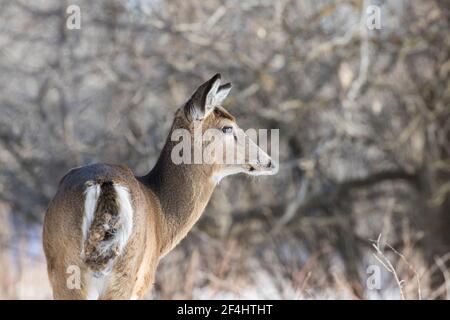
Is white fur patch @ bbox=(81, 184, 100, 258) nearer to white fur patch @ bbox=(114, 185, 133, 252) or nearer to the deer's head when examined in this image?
white fur patch @ bbox=(114, 185, 133, 252)

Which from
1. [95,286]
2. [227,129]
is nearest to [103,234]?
[95,286]

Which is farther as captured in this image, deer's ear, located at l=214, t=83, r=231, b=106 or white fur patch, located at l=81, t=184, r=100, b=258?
deer's ear, located at l=214, t=83, r=231, b=106

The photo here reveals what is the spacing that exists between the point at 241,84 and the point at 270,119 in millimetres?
963

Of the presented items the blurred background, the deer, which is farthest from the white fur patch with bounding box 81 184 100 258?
the blurred background

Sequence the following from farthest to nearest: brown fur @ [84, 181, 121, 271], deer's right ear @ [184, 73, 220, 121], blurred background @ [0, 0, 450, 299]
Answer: blurred background @ [0, 0, 450, 299], deer's right ear @ [184, 73, 220, 121], brown fur @ [84, 181, 121, 271]

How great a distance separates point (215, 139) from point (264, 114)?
7.01 metres

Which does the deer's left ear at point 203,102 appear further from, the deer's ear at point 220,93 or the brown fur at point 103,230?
the brown fur at point 103,230

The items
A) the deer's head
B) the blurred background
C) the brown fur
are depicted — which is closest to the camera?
the brown fur

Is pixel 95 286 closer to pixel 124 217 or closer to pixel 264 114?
pixel 124 217

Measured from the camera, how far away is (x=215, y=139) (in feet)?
22.0

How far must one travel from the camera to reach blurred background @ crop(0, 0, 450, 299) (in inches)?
533

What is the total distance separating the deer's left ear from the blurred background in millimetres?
5747

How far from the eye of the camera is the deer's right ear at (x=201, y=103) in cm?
652
